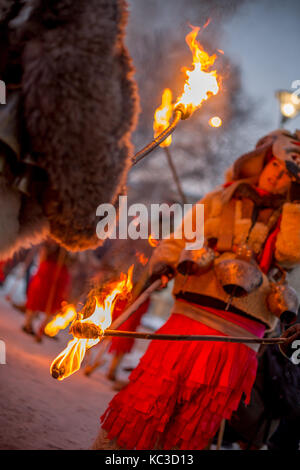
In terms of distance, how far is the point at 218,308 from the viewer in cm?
199

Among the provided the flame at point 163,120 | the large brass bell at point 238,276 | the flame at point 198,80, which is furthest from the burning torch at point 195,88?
the large brass bell at point 238,276

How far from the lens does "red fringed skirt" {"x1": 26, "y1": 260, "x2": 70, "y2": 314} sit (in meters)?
5.13

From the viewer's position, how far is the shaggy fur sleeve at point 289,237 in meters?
1.98

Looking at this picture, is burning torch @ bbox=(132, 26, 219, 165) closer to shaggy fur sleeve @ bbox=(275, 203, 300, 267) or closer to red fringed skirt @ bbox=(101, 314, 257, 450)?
shaggy fur sleeve @ bbox=(275, 203, 300, 267)

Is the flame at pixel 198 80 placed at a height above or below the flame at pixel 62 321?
above

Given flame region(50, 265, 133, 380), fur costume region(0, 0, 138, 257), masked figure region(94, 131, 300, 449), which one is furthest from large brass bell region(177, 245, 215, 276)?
fur costume region(0, 0, 138, 257)

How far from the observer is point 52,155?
109 cm

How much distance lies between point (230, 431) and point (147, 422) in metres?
1.18

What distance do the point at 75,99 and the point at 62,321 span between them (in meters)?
1.08

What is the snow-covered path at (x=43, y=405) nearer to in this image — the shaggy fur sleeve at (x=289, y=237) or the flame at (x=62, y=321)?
the flame at (x=62, y=321)

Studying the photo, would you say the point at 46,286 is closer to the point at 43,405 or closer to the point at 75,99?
the point at 43,405

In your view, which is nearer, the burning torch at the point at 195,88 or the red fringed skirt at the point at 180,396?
the burning torch at the point at 195,88
